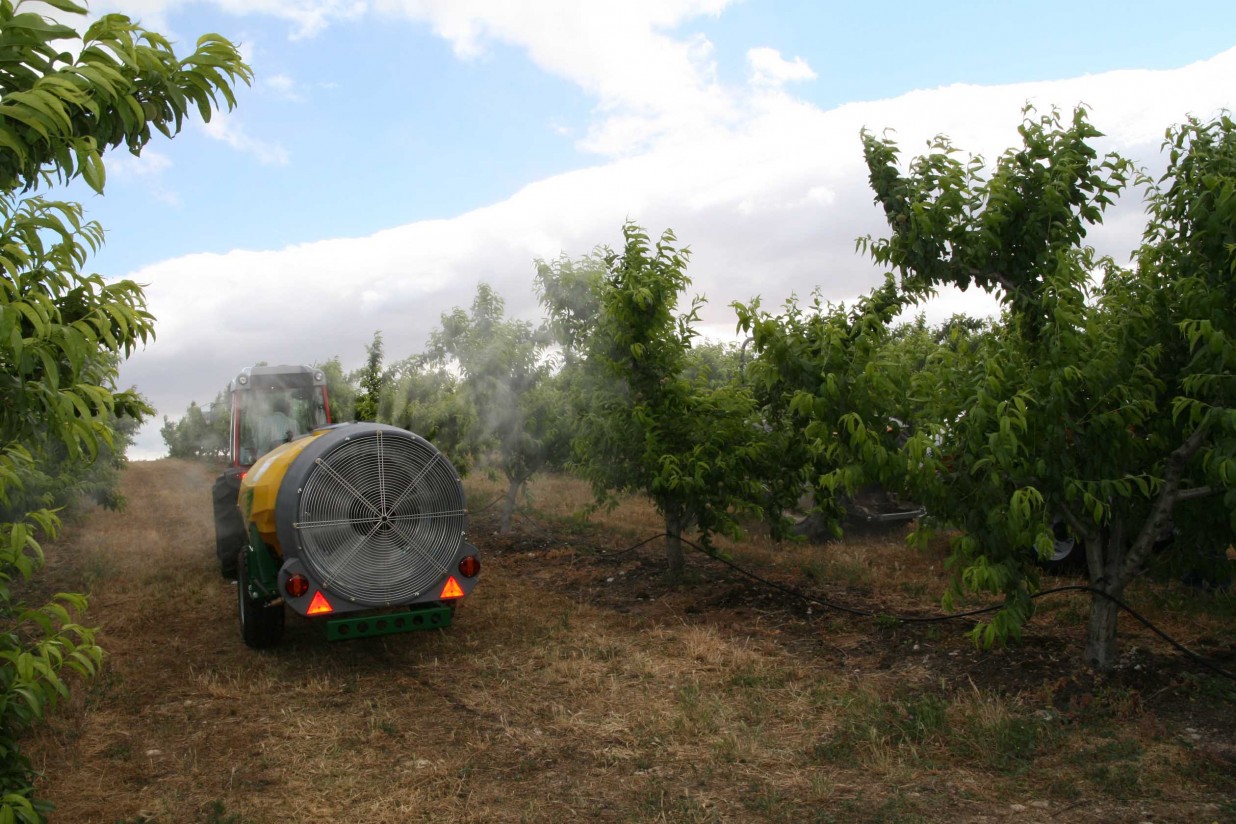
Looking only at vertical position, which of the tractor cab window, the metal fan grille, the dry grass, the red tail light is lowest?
the dry grass

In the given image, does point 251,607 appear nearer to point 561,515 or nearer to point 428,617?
point 428,617

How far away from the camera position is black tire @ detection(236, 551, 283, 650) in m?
8.61

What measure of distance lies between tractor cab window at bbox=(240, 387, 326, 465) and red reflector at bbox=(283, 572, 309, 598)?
4.21 m

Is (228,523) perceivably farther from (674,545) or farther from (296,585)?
(674,545)

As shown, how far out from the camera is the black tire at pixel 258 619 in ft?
28.2

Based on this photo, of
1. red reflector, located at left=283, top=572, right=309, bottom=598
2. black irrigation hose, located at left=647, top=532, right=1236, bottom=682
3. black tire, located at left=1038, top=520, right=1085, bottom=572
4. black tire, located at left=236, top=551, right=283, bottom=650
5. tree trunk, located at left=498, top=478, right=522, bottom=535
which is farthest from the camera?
tree trunk, located at left=498, top=478, right=522, bottom=535

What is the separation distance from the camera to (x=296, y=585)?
7.39 meters

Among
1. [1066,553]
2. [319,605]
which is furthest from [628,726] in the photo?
[1066,553]

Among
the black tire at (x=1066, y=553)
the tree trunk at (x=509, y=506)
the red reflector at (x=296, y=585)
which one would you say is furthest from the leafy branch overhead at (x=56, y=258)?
the tree trunk at (x=509, y=506)

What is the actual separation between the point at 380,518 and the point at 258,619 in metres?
1.89

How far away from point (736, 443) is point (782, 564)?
225cm

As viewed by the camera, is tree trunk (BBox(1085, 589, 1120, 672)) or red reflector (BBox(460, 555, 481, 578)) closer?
tree trunk (BBox(1085, 589, 1120, 672))

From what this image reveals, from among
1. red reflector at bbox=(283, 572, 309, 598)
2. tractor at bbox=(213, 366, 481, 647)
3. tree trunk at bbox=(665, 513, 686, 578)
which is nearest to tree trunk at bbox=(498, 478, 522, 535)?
tree trunk at bbox=(665, 513, 686, 578)

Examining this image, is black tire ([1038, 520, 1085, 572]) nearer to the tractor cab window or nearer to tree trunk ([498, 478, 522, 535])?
the tractor cab window
